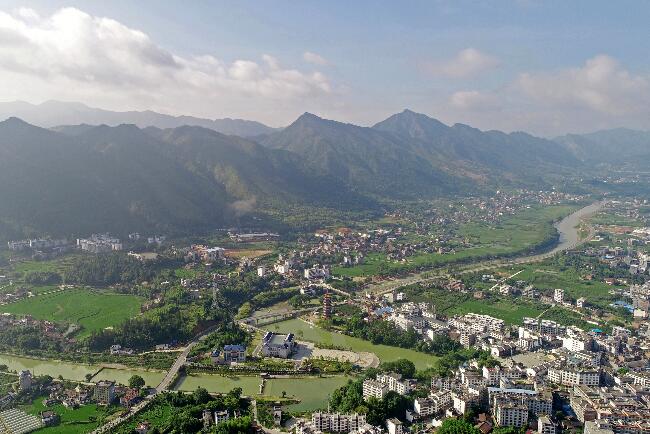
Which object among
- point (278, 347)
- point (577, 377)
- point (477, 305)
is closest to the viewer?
point (577, 377)

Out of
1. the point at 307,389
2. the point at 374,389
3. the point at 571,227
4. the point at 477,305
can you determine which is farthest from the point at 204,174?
the point at 374,389

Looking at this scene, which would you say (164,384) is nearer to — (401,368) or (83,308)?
(401,368)

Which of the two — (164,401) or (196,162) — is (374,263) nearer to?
(164,401)

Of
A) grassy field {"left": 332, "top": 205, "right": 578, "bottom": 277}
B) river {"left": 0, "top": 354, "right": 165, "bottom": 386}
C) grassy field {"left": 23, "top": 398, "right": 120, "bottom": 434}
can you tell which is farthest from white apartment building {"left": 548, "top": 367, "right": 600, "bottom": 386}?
grassy field {"left": 332, "top": 205, "right": 578, "bottom": 277}

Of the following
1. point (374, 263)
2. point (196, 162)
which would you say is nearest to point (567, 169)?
point (196, 162)

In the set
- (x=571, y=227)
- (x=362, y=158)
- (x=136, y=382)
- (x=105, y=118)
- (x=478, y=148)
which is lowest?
(x=136, y=382)

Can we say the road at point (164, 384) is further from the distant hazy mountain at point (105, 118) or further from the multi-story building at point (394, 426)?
the distant hazy mountain at point (105, 118)

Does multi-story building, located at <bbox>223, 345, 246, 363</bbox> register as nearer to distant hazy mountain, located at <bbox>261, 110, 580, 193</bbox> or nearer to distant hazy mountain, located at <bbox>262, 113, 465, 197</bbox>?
distant hazy mountain, located at <bbox>262, 113, 465, 197</bbox>
